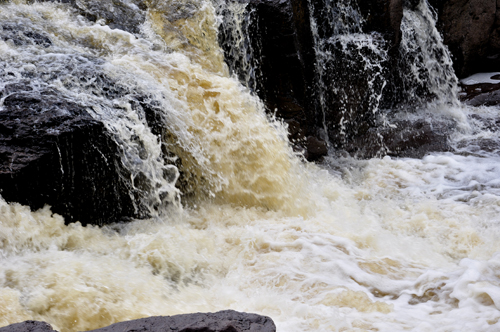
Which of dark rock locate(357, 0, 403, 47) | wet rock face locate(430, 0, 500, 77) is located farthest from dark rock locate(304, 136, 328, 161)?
wet rock face locate(430, 0, 500, 77)

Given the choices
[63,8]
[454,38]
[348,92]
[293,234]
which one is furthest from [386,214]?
[454,38]

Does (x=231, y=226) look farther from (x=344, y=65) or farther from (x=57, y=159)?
(x=344, y=65)

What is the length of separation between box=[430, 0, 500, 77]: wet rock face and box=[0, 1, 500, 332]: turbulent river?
2.91 meters

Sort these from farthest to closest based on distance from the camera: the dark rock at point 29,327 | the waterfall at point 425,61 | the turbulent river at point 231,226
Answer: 1. the waterfall at point 425,61
2. the turbulent river at point 231,226
3. the dark rock at point 29,327

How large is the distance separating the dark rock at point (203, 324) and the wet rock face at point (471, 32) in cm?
757

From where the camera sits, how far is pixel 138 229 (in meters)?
3.67

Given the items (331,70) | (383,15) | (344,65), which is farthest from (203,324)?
(383,15)

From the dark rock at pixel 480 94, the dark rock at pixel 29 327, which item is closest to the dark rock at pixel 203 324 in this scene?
the dark rock at pixel 29 327

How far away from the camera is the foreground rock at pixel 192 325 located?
1.59 meters

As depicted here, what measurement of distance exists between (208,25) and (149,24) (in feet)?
2.38

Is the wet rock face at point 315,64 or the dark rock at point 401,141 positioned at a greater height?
the wet rock face at point 315,64

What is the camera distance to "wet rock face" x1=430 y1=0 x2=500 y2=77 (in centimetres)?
770

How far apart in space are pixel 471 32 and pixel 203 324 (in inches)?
321

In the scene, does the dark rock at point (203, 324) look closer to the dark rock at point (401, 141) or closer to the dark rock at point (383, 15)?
the dark rock at point (401, 141)
